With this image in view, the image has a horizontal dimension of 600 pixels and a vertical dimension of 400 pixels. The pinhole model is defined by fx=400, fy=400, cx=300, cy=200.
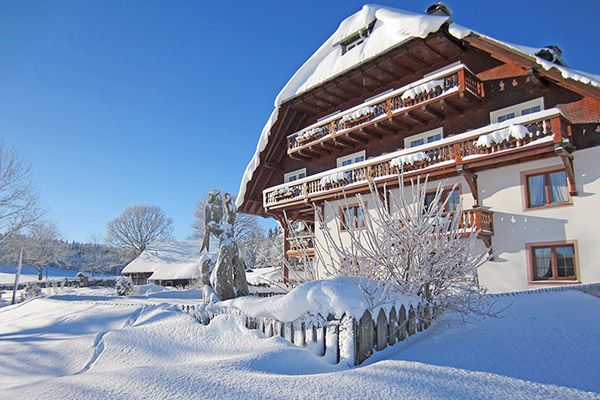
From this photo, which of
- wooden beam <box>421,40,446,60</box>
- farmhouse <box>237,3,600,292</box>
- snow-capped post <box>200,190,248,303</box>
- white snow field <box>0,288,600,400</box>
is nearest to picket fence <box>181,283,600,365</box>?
white snow field <box>0,288,600,400</box>

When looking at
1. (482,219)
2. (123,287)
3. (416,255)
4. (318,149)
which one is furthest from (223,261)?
(123,287)

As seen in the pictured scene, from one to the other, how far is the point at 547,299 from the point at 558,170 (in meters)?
7.48

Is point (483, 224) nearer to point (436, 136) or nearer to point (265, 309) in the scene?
point (436, 136)

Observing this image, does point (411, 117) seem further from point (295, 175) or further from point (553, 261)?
point (295, 175)

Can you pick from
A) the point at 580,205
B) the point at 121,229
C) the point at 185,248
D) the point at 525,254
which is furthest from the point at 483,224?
the point at 121,229

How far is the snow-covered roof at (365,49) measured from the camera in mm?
13752

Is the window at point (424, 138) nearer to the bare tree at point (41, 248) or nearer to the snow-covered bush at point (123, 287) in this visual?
the snow-covered bush at point (123, 287)

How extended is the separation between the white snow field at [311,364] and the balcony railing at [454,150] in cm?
609

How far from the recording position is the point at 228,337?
527 cm

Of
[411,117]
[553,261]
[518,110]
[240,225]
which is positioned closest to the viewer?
[553,261]

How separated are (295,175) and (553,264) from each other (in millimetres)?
13695

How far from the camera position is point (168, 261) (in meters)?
41.8

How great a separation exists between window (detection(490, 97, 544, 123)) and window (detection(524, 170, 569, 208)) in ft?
7.72

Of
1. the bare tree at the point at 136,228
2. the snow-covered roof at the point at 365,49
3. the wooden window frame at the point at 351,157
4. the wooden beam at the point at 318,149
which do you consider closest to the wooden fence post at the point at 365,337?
the snow-covered roof at the point at 365,49
